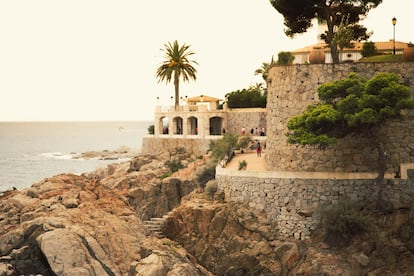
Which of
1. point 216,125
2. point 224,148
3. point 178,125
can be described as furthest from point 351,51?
point 178,125

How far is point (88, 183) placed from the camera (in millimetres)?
26406

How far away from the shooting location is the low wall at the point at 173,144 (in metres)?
47.0

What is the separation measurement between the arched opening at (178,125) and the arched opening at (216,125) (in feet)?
12.3

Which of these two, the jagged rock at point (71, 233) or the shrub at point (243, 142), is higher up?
the shrub at point (243, 142)

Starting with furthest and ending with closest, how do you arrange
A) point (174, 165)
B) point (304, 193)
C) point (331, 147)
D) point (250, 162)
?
point (174, 165) → point (250, 162) → point (331, 147) → point (304, 193)

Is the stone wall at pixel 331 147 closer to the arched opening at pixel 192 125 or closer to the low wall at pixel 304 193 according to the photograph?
the low wall at pixel 304 193

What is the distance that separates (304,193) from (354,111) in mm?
4640

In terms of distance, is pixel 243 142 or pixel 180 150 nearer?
pixel 243 142

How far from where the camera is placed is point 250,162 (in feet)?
110

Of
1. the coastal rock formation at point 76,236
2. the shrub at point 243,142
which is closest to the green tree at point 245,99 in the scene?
the shrub at point 243,142

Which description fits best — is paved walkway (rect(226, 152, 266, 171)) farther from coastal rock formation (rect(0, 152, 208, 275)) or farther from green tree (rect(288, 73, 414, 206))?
coastal rock formation (rect(0, 152, 208, 275))

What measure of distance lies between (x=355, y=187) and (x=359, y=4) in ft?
41.1

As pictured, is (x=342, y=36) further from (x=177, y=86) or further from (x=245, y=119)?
(x=177, y=86)

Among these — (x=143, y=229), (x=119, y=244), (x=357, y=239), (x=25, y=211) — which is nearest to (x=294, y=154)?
(x=357, y=239)
